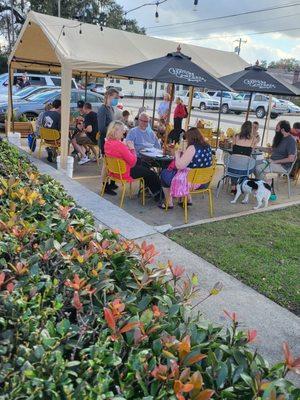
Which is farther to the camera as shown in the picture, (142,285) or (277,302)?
(277,302)

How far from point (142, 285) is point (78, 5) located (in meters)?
43.4

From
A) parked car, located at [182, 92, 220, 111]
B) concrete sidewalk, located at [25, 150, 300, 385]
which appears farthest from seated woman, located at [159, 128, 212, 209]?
parked car, located at [182, 92, 220, 111]

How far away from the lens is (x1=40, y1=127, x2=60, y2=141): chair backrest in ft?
27.5

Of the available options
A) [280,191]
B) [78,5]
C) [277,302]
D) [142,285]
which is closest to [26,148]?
[280,191]

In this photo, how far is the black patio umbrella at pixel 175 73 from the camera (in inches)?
262

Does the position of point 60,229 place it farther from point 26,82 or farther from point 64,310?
point 26,82

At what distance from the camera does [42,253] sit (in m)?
Answer: 2.09

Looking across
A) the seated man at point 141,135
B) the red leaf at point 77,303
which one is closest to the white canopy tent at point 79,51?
the seated man at point 141,135

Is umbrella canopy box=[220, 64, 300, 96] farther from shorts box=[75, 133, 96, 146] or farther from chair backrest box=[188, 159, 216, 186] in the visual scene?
shorts box=[75, 133, 96, 146]

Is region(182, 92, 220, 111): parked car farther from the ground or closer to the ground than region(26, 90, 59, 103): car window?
closer to the ground

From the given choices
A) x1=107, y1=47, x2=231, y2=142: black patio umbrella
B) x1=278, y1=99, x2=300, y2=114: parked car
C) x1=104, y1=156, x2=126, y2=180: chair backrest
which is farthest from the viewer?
x1=278, y1=99, x2=300, y2=114: parked car

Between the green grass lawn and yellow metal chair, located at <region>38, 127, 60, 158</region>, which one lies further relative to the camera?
yellow metal chair, located at <region>38, 127, 60, 158</region>

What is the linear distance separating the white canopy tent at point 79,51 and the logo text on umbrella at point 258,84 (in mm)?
2236

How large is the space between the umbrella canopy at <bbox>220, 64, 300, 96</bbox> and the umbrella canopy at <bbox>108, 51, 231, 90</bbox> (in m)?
1.29
